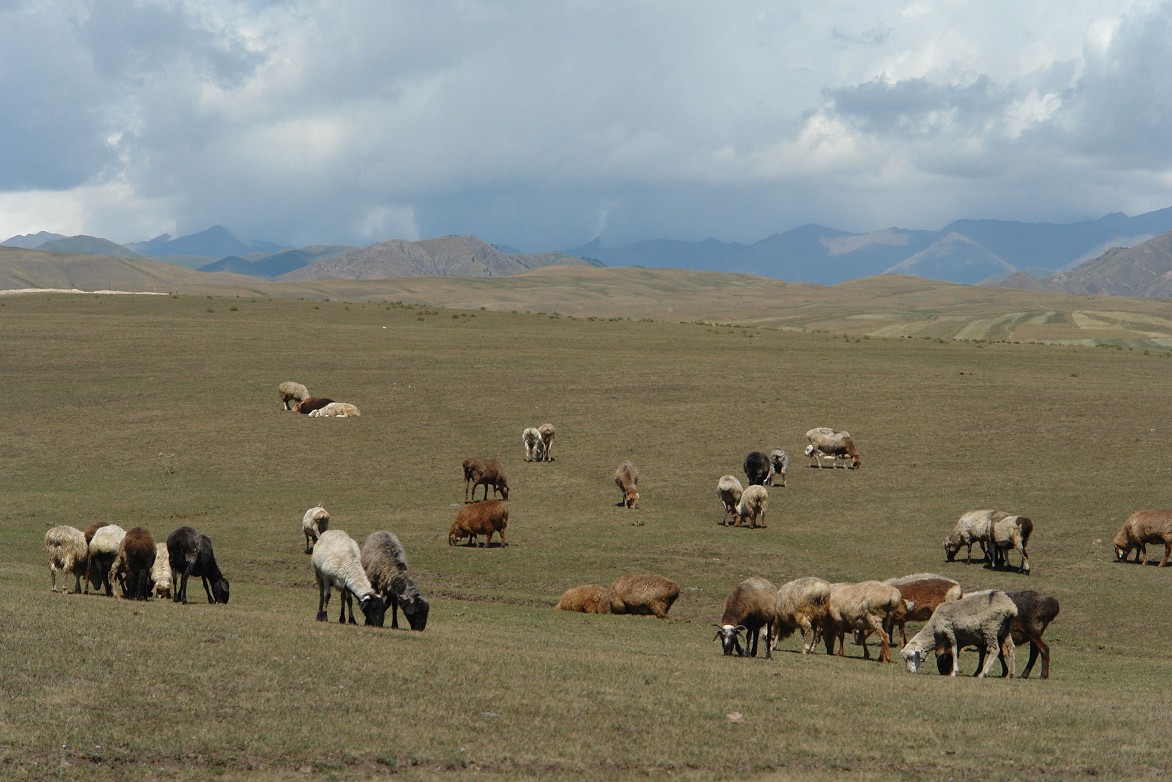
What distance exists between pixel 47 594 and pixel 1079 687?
1568 centimetres

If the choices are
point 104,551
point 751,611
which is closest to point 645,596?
point 751,611

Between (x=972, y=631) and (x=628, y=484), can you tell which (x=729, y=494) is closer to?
(x=628, y=484)

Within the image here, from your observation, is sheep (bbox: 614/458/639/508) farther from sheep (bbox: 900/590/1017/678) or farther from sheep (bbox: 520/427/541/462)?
sheep (bbox: 900/590/1017/678)

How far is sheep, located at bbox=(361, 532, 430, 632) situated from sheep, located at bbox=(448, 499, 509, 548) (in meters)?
9.14

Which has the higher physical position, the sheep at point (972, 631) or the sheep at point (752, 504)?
the sheep at point (752, 504)

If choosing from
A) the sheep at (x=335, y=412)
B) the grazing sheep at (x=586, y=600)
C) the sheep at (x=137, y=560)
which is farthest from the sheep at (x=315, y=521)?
the sheep at (x=335, y=412)

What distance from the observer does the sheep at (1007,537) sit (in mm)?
24891

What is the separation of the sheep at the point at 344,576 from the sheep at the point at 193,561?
270 cm

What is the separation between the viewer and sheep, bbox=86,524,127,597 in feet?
63.4

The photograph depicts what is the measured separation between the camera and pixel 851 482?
111ft

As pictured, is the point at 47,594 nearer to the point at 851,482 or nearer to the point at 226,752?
the point at 226,752

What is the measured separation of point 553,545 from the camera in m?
27.0

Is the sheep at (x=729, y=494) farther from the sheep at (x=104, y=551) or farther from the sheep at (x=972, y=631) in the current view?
the sheep at (x=104, y=551)

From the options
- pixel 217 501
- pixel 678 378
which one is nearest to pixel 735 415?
pixel 678 378
